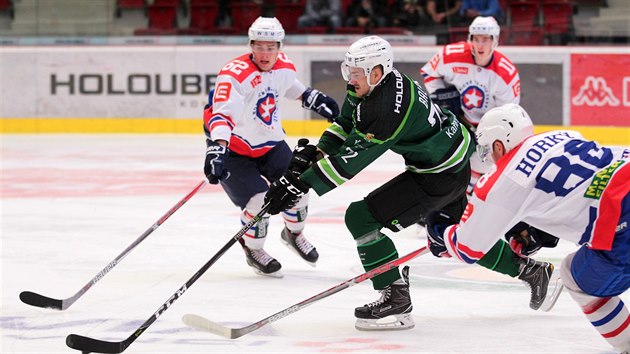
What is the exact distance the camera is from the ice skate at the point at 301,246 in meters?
5.04

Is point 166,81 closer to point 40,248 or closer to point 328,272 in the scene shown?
point 40,248

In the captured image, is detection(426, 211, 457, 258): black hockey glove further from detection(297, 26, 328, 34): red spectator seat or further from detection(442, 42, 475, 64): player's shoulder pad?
detection(297, 26, 328, 34): red spectator seat

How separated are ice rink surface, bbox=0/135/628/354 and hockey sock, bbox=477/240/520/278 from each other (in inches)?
7.3

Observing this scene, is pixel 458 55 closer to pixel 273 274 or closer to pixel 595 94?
pixel 273 274

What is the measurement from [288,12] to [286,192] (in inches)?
319

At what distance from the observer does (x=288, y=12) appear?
1169 cm

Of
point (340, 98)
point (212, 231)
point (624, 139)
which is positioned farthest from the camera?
point (340, 98)

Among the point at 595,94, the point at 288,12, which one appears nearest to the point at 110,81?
the point at 288,12

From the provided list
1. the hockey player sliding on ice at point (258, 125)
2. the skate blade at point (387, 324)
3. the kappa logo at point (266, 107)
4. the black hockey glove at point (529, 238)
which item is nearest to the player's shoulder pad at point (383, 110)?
the black hockey glove at point (529, 238)

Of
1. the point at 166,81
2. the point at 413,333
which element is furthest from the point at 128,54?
the point at 413,333

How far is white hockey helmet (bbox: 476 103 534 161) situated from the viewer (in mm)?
3086

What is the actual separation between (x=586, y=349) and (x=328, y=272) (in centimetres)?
167

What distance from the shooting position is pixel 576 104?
A: 10180mm

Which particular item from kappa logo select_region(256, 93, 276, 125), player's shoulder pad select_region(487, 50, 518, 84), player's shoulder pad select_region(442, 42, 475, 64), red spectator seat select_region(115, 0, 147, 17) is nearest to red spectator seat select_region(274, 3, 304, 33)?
red spectator seat select_region(115, 0, 147, 17)
